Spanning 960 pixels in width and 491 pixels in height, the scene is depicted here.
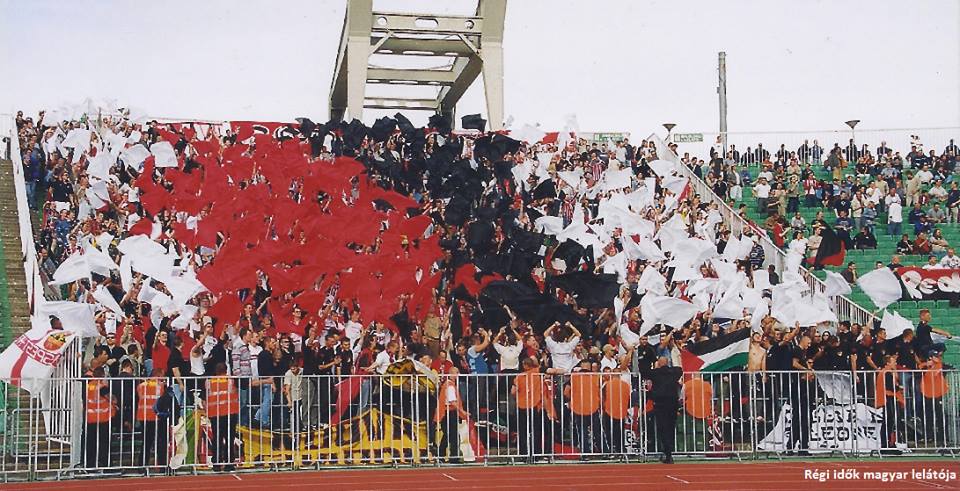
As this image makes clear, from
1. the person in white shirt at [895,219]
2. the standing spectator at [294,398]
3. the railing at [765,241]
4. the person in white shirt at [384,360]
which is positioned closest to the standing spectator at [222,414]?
the standing spectator at [294,398]

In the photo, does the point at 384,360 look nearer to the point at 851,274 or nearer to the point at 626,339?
the point at 626,339

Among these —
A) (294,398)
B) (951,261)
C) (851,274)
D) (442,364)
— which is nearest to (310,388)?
(294,398)

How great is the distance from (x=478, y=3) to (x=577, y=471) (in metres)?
21.1

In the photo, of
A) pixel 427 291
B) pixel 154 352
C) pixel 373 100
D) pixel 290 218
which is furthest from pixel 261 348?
pixel 373 100

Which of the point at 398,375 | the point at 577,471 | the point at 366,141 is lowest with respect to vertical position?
the point at 577,471

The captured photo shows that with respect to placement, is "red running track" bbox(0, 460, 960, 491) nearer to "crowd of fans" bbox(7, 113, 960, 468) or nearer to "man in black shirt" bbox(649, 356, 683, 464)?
"man in black shirt" bbox(649, 356, 683, 464)

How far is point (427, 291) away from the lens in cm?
2058

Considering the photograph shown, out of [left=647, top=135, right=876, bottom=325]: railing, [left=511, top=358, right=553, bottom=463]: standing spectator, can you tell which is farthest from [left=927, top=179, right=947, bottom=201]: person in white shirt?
[left=511, top=358, right=553, bottom=463]: standing spectator

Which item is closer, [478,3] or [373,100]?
[478,3]

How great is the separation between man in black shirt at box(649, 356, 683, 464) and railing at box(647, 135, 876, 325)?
528 cm

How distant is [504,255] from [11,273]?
8309 millimetres

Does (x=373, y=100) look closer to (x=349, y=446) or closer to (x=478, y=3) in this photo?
(x=478, y=3)

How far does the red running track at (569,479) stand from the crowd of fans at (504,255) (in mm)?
1150

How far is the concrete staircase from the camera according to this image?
20375 millimetres
